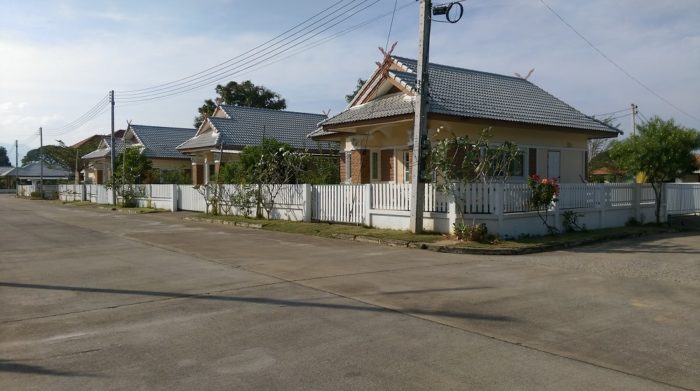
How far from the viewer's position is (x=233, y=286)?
9.22 meters

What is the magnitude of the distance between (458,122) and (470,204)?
436 cm

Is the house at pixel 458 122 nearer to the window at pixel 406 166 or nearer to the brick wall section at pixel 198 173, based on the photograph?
the window at pixel 406 166

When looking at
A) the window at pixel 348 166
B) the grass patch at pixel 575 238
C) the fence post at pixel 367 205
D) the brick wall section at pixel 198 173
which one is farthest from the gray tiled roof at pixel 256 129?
the grass patch at pixel 575 238

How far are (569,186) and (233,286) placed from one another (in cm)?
1141

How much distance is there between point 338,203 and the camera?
19.0 metres

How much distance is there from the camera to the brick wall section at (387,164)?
21755 mm

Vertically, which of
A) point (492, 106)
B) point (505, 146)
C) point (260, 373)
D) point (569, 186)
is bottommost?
point (260, 373)

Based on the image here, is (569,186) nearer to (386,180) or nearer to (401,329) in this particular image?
(386,180)

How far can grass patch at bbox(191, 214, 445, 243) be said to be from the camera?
591 inches

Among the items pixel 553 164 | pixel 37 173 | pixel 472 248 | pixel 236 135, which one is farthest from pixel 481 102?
pixel 37 173

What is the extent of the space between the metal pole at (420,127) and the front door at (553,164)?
335 inches

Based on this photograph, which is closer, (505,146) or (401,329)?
(401,329)

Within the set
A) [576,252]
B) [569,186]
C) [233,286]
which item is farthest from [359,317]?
[569,186]

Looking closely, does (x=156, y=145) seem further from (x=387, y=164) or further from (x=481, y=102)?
(x=481, y=102)
